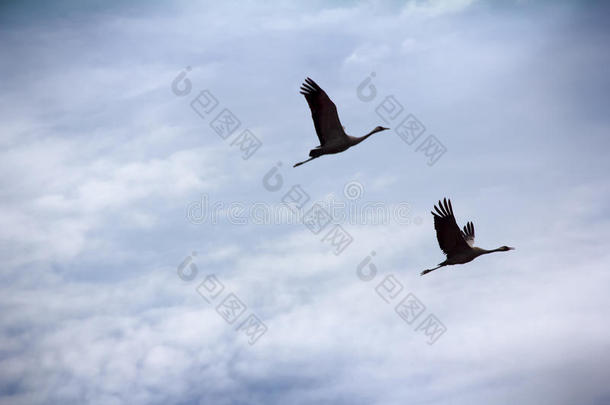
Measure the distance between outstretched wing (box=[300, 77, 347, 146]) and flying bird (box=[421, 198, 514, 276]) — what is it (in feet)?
16.3

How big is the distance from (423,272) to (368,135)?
6.08 m

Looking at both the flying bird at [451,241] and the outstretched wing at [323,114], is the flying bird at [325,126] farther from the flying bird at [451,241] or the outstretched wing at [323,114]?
the flying bird at [451,241]

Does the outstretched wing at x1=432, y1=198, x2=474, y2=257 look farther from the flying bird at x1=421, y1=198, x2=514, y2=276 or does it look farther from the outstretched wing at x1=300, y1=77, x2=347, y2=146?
the outstretched wing at x1=300, y1=77, x2=347, y2=146

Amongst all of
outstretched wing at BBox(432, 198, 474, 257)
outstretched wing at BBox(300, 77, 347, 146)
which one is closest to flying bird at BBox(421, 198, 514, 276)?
outstretched wing at BBox(432, 198, 474, 257)

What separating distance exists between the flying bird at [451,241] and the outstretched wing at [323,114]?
4.98 meters

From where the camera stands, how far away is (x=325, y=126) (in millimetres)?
29266

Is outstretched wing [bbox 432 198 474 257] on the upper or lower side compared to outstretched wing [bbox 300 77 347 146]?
lower

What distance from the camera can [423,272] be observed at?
30.5m

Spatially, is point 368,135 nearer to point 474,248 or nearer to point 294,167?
point 294,167

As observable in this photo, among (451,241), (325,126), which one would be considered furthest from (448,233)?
(325,126)

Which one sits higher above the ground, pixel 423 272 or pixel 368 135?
pixel 368 135

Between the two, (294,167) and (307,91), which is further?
(294,167)

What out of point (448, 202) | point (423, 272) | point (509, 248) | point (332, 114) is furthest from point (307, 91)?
point (509, 248)

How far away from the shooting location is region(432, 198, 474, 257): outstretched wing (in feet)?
93.4
